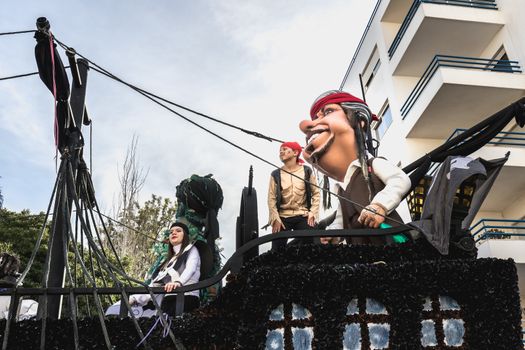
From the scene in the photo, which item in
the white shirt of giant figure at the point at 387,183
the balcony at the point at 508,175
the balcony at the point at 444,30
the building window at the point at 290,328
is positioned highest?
the balcony at the point at 444,30

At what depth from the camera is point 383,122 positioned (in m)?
12.7

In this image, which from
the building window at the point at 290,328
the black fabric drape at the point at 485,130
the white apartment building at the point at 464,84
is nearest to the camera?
the building window at the point at 290,328

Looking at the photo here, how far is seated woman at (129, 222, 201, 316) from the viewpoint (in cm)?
312

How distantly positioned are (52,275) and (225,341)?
3.53 ft

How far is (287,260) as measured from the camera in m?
2.24

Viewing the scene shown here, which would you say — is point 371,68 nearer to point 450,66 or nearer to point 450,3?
point 450,3

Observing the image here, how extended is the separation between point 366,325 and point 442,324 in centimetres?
36

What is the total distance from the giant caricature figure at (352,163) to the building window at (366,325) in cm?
55

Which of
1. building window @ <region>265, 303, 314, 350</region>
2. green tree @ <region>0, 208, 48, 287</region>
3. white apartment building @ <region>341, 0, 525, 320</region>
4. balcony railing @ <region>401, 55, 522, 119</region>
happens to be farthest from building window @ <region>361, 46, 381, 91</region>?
building window @ <region>265, 303, 314, 350</region>

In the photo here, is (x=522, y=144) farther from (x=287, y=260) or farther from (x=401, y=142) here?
(x=287, y=260)

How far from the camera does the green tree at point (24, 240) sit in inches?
321

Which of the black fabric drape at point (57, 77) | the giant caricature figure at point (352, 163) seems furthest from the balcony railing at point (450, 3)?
the black fabric drape at point (57, 77)

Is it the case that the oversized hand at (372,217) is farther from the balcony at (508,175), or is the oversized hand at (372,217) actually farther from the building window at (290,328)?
the balcony at (508,175)

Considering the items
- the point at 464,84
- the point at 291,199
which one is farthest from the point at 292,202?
the point at 464,84
